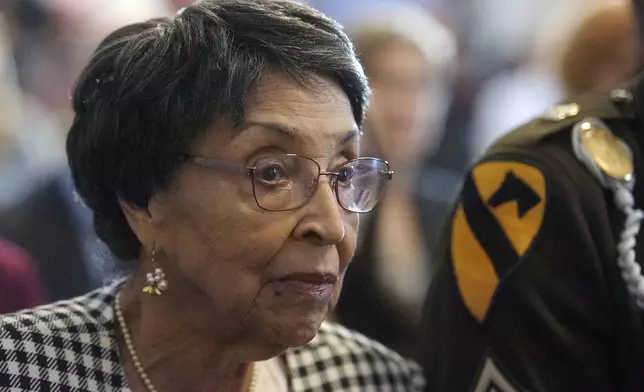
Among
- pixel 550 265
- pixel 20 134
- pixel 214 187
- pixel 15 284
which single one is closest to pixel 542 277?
pixel 550 265

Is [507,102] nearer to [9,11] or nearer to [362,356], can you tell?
[9,11]

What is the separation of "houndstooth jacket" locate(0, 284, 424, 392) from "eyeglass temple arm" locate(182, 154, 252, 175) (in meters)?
0.30

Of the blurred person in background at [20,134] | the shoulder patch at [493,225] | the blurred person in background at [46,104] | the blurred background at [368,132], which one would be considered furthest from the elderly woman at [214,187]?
the blurred person in background at [20,134]

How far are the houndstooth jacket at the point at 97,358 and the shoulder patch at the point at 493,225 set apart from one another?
204 mm

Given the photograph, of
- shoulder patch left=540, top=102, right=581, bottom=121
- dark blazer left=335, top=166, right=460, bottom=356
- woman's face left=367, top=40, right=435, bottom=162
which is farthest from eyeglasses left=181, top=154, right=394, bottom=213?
woman's face left=367, top=40, right=435, bottom=162

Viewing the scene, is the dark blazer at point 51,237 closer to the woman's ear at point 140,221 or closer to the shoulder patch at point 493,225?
the woman's ear at point 140,221

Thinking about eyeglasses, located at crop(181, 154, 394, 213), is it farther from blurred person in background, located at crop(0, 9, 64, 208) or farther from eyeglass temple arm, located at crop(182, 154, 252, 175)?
blurred person in background, located at crop(0, 9, 64, 208)

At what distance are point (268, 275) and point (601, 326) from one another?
0.42 m

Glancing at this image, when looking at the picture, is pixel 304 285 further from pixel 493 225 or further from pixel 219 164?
pixel 493 225

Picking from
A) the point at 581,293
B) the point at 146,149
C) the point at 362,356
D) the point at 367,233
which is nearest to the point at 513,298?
the point at 581,293

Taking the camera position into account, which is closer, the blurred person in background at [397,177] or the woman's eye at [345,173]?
the woman's eye at [345,173]

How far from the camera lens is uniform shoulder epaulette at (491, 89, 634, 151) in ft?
3.79

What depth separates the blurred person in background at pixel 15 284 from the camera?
139 centimetres

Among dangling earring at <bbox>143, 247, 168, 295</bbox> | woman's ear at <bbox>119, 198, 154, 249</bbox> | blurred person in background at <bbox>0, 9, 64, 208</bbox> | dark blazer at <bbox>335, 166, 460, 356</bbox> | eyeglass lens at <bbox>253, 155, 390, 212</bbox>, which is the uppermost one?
eyeglass lens at <bbox>253, 155, 390, 212</bbox>
